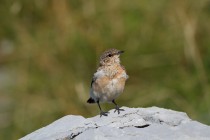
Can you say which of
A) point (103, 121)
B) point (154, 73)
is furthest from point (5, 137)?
point (103, 121)

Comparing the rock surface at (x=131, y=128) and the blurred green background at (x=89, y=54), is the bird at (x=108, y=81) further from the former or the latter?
the blurred green background at (x=89, y=54)

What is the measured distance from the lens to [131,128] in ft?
18.3

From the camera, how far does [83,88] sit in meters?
8.70

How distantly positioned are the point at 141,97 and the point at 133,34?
35.1 inches

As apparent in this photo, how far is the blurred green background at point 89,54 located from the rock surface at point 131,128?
233 centimetres

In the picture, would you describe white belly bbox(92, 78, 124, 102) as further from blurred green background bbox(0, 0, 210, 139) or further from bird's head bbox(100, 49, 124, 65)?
blurred green background bbox(0, 0, 210, 139)

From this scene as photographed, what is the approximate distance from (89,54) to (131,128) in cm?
348

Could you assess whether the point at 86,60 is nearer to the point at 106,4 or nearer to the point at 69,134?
the point at 106,4

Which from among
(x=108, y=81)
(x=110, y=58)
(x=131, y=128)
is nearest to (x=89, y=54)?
(x=110, y=58)

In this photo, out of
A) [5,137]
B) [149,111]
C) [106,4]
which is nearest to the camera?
[149,111]

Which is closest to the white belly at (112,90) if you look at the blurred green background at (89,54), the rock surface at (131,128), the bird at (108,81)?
the bird at (108,81)

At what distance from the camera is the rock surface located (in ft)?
18.0

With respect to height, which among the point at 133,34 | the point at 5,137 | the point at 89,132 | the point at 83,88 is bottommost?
the point at 89,132

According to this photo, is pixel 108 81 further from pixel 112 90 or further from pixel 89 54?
pixel 89 54
